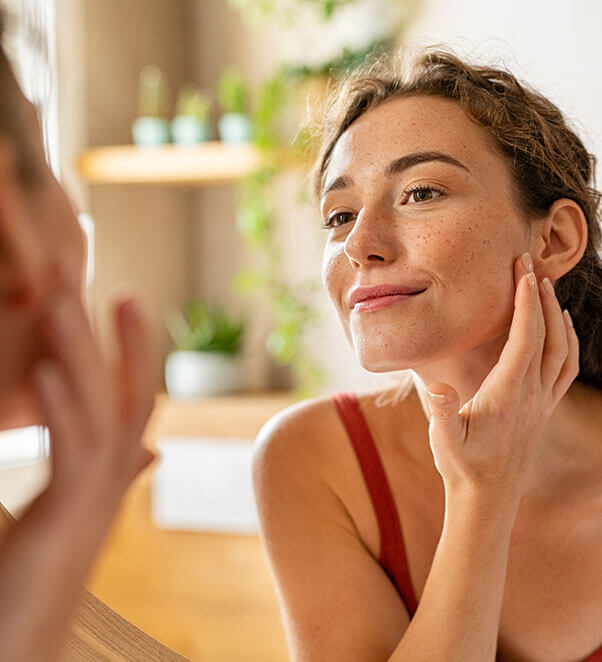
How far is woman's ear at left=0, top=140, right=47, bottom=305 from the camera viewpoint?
218mm

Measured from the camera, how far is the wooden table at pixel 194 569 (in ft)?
6.50

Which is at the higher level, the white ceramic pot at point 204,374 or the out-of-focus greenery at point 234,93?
the out-of-focus greenery at point 234,93

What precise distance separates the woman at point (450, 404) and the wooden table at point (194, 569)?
45.5 inches

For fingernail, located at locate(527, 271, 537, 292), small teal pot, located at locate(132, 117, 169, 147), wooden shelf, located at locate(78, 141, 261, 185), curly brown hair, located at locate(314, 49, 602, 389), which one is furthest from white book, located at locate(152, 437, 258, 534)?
fingernail, located at locate(527, 271, 537, 292)

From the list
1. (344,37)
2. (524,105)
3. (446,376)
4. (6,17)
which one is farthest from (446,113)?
(344,37)

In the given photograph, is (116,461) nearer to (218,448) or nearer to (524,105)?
(524,105)

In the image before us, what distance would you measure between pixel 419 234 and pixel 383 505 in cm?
26

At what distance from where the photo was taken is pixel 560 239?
771mm

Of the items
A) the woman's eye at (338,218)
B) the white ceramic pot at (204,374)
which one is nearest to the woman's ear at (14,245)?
the woman's eye at (338,218)

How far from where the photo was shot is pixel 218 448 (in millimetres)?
2275

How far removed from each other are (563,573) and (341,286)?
1.02 ft

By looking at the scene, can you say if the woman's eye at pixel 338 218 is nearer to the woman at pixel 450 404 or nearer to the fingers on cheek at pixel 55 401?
the woman at pixel 450 404

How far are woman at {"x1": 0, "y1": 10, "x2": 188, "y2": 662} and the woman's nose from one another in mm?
430

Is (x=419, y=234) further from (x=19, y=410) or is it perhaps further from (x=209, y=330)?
(x=209, y=330)
